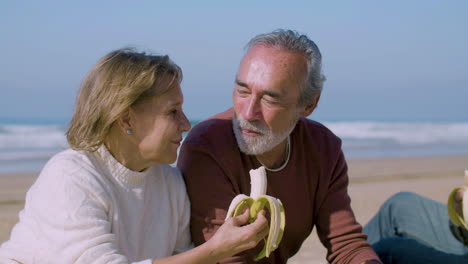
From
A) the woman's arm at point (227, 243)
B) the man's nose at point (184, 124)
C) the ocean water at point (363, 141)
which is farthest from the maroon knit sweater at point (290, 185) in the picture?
the ocean water at point (363, 141)

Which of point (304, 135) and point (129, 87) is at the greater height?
point (129, 87)

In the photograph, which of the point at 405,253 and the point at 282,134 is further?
the point at 405,253

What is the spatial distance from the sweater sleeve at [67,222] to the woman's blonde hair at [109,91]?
146mm

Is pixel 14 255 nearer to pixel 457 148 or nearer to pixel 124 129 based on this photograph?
pixel 124 129

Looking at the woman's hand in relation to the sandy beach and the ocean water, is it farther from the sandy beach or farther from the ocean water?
the ocean water

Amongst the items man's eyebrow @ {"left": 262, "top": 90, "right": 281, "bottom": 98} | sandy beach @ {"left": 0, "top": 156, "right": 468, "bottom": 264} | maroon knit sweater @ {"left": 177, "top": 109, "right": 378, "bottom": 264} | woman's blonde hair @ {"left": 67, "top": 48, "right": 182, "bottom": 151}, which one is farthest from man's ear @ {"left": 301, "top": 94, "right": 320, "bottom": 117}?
sandy beach @ {"left": 0, "top": 156, "right": 468, "bottom": 264}

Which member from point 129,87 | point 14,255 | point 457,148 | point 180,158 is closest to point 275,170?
point 180,158

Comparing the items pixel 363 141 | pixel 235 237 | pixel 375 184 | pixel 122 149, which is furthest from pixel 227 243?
pixel 363 141

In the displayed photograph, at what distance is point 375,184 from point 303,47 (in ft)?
25.1

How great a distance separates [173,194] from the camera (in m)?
3.15

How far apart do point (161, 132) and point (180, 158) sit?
502mm

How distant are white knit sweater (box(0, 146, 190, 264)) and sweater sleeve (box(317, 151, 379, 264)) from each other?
0.85 meters

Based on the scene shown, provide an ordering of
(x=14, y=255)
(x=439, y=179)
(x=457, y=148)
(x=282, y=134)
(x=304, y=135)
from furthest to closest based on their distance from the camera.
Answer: (x=457, y=148) → (x=439, y=179) → (x=304, y=135) → (x=282, y=134) → (x=14, y=255)

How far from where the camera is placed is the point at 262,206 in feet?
9.18
